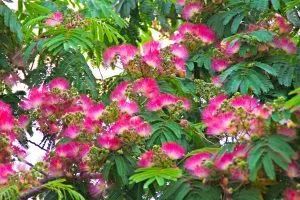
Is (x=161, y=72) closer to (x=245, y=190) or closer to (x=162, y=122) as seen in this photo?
(x=162, y=122)

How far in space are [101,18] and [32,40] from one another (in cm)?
62

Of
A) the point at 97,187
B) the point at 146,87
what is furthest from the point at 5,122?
the point at 146,87

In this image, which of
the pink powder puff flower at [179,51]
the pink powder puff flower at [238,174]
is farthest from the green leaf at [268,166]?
the pink powder puff flower at [179,51]

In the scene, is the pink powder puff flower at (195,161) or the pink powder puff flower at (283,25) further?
the pink powder puff flower at (283,25)

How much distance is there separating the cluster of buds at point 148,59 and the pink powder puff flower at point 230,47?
0.30m

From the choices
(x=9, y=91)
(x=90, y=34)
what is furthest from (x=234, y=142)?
(x=9, y=91)

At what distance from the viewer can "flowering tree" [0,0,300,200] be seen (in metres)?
2.92

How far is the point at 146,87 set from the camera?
11.8 feet

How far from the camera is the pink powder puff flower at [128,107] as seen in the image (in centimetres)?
338

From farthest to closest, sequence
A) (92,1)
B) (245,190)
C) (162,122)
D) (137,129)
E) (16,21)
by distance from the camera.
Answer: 1. (92,1)
2. (16,21)
3. (162,122)
4. (137,129)
5. (245,190)

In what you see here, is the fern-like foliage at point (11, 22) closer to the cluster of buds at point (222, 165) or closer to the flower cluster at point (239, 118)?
the flower cluster at point (239, 118)

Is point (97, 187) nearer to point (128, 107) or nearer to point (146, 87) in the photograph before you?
point (128, 107)

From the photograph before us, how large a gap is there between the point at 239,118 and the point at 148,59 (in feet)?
2.94

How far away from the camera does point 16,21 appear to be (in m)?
4.29
